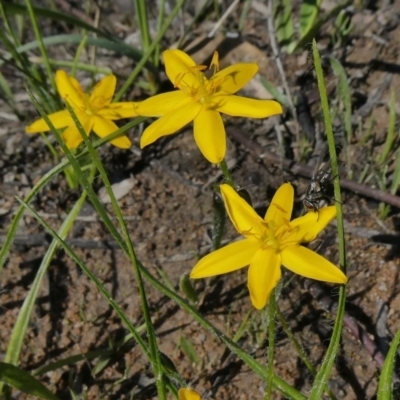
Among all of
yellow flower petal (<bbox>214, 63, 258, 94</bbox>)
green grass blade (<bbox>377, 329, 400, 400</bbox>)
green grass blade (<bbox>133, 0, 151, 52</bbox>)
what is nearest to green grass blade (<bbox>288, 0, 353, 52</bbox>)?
green grass blade (<bbox>133, 0, 151, 52</bbox>)

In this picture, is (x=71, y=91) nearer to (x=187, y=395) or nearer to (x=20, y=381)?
(x=20, y=381)

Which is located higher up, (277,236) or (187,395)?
(277,236)

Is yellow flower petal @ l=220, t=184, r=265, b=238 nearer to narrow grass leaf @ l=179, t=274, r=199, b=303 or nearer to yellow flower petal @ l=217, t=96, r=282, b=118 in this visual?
yellow flower petal @ l=217, t=96, r=282, b=118

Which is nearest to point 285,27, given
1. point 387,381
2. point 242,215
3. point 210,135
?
point 210,135

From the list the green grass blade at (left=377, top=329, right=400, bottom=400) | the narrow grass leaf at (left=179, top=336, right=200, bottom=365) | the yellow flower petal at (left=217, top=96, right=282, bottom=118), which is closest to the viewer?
the green grass blade at (left=377, top=329, right=400, bottom=400)

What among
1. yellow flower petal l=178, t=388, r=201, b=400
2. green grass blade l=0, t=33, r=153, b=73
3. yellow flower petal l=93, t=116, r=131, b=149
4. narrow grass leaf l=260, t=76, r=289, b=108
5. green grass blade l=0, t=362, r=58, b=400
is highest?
green grass blade l=0, t=33, r=153, b=73
